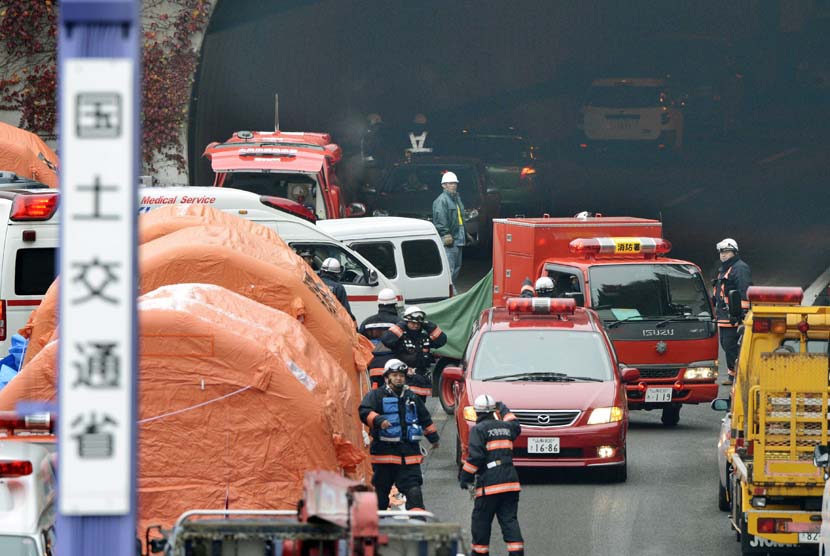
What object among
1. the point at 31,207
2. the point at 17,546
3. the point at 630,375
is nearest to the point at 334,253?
the point at 31,207

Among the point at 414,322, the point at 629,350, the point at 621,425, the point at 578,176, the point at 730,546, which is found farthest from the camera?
the point at 578,176

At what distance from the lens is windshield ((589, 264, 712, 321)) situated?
19.0 m

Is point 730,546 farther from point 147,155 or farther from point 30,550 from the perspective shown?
point 147,155

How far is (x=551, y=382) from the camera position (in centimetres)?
1588

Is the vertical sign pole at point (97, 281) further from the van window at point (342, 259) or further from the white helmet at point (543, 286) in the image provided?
the van window at point (342, 259)

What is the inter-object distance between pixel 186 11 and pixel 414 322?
14785 mm

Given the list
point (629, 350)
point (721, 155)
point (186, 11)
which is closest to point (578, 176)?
point (721, 155)

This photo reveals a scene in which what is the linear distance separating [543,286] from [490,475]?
6466 millimetres

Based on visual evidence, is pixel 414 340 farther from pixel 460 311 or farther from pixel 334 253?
pixel 460 311

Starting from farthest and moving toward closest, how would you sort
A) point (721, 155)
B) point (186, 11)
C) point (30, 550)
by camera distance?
point (721, 155)
point (186, 11)
point (30, 550)

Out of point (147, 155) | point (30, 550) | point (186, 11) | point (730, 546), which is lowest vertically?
point (730, 546)

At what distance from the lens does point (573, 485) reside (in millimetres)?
15562

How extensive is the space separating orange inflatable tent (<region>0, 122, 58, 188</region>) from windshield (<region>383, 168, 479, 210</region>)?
716cm

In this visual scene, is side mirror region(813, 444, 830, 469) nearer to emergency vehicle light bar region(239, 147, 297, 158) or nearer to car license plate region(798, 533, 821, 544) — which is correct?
car license plate region(798, 533, 821, 544)
